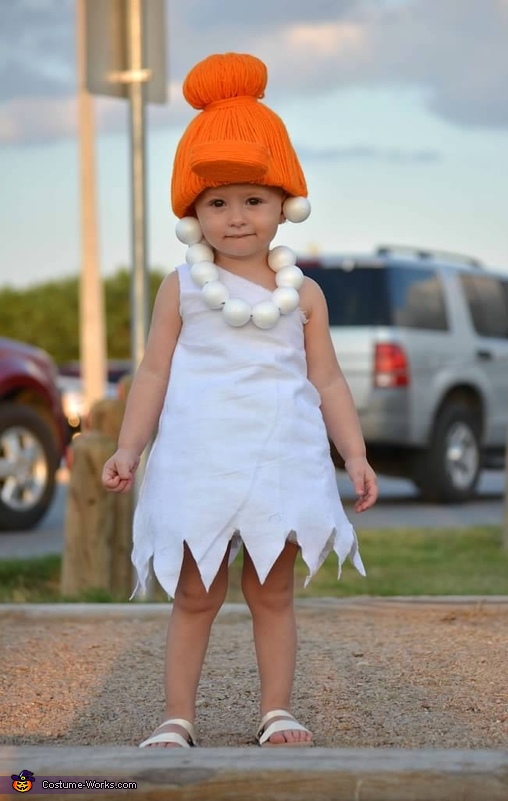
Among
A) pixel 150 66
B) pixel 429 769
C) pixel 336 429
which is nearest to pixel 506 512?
pixel 150 66

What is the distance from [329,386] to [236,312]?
36 centimetres

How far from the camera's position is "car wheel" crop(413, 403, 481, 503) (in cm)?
1316

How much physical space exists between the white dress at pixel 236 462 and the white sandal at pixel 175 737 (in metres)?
0.34

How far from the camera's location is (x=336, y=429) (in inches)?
148

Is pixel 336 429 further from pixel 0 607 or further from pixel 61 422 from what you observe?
pixel 61 422

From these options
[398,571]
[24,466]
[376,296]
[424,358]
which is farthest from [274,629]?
[424,358]

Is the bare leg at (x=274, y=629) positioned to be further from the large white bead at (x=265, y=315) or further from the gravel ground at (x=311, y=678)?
the large white bead at (x=265, y=315)

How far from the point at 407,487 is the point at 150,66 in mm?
9623

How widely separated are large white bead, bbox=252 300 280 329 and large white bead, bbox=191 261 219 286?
136 millimetres

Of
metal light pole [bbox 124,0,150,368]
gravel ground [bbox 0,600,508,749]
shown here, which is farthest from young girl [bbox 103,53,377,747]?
metal light pole [bbox 124,0,150,368]

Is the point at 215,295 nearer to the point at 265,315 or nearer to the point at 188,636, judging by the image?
the point at 265,315

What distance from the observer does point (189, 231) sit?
12.3 ft

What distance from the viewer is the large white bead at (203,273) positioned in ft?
11.9

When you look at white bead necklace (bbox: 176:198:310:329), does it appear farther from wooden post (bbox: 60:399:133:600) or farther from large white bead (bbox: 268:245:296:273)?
wooden post (bbox: 60:399:133:600)
